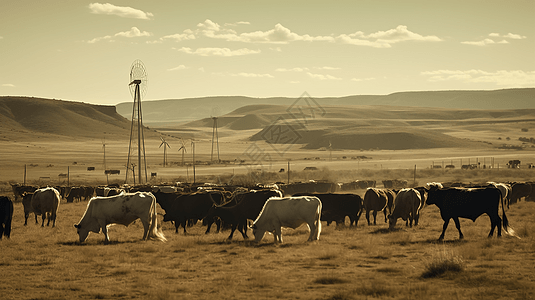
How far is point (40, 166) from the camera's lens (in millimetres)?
89812

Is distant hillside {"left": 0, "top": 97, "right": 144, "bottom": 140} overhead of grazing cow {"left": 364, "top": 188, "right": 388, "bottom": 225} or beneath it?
overhead

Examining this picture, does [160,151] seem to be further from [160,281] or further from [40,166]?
[160,281]

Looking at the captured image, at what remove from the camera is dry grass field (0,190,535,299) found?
437 inches

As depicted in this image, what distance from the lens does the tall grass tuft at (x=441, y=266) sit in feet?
40.4

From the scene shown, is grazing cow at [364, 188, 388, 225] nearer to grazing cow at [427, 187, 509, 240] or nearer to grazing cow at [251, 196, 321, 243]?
grazing cow at [427, 187, 509, 240]

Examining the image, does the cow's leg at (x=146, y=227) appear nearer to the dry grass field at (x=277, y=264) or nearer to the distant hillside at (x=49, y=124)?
the dry grass field at (x=277, y=264)

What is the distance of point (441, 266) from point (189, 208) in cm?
1211

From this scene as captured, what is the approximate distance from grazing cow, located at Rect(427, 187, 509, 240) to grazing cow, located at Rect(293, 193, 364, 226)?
15.5 ft

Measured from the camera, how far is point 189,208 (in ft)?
72.8

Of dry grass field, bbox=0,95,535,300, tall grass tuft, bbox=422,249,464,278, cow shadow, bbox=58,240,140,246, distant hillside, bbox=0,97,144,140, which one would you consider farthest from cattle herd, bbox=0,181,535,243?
distant hillside, bbox=0,97,144,140

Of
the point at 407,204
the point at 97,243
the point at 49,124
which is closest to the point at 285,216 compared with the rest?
the point at 97,243

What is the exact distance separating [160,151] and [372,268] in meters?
127

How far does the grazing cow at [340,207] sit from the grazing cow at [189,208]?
4.73 meters

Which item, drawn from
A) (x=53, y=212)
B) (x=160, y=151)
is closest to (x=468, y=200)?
(x=53, y=212)
